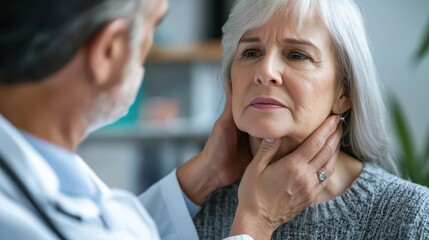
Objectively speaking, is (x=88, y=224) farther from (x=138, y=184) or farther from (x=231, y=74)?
(x=138, y=184)

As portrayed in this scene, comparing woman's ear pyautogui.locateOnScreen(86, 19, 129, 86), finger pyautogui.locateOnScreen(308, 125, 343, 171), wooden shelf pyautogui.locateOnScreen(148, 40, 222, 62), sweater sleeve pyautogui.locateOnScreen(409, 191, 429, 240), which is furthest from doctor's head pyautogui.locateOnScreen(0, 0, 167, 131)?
wooden shelf pyautogui.locateOnScreen(148, 40, 222, 62)

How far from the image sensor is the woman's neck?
1.41 meters

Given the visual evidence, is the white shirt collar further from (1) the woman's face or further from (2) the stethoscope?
(1) the woman's face

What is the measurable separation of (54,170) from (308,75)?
0.68 metres

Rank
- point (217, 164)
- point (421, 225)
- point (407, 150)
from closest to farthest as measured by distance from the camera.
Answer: point (421, 225) < point (217, 164) < point (407, 150)

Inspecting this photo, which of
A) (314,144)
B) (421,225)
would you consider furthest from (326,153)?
(421,225)

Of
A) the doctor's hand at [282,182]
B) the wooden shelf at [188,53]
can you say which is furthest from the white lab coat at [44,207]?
the wooden shelf at [188,53]

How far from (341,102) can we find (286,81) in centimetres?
17

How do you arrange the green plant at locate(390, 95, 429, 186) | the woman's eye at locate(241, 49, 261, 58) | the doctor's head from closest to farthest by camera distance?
1. the doctor's head
2. the woman's eye at locate(241, 49, 261, 58)
3. the green plant at locate(390, 95, 429, 186)

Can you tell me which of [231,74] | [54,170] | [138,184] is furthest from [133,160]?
[54,170]

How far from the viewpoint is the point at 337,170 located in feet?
4.77

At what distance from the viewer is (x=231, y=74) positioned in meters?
1.46

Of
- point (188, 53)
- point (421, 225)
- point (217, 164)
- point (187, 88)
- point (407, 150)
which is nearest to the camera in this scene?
point (421, 225)

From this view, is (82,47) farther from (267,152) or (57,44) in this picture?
(267,152)
